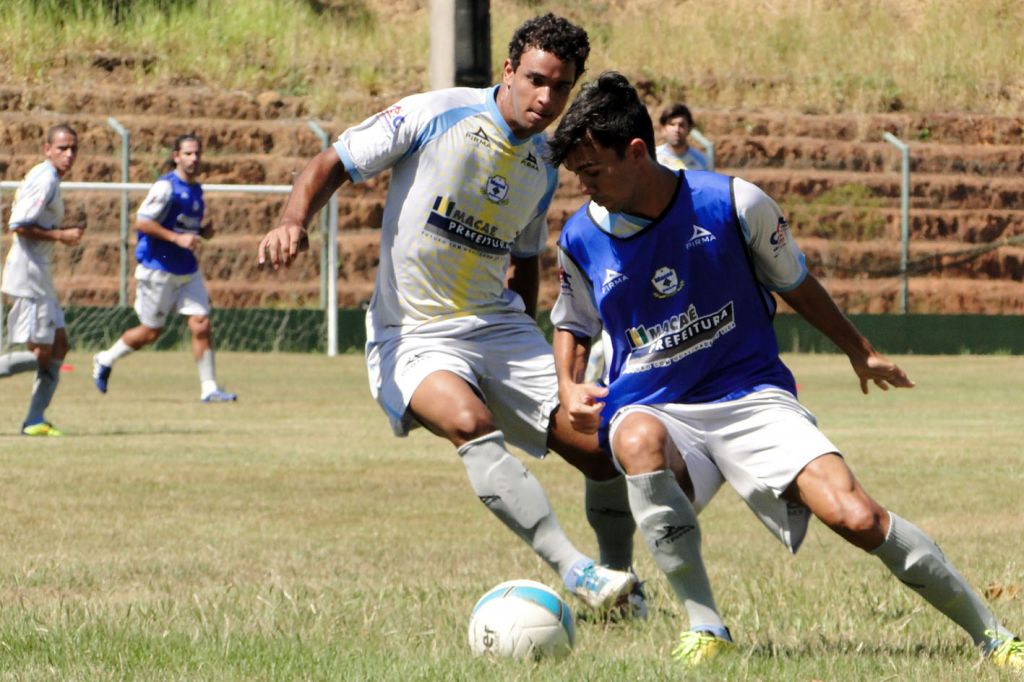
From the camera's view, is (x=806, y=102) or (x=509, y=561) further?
(x=806, y=102)

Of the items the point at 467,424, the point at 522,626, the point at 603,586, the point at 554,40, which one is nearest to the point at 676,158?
the point at 554,40

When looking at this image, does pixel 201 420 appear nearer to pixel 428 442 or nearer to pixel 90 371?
pixel 428 442

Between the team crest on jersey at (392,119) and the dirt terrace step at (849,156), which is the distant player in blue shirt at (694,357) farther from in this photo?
the dirt terrace step at (849,156)

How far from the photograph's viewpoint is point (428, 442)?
12695 millimetres

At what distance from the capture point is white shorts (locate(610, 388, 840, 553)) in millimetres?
5172

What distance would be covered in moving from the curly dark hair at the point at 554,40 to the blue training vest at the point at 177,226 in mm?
9517

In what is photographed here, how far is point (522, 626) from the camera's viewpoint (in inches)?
206

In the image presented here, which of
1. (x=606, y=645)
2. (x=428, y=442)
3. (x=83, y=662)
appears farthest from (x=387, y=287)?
(x=428, y=442)

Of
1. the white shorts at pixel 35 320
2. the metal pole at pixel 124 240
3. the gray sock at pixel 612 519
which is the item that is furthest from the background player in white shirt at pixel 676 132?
the metal pole at pixel 124 240

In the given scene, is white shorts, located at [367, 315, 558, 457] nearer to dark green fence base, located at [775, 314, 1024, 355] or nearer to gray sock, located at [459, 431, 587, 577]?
gray sock, located at [459, 431, 587, 577]

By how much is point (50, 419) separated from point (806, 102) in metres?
21.0

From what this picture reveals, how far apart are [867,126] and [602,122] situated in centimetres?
2710

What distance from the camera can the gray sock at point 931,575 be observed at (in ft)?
16.3

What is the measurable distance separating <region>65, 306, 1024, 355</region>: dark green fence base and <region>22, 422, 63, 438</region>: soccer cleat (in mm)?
11304
